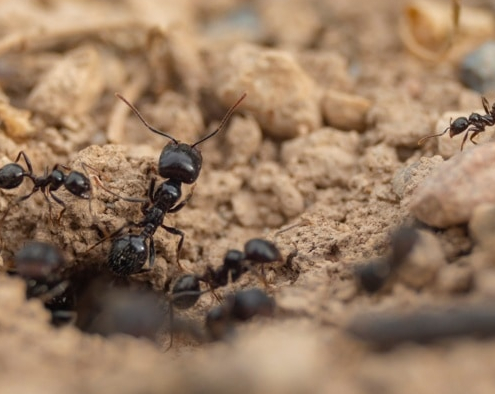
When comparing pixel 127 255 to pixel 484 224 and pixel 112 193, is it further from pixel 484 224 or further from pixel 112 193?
pixel 484 224

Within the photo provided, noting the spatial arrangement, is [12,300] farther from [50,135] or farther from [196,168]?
[50,135]

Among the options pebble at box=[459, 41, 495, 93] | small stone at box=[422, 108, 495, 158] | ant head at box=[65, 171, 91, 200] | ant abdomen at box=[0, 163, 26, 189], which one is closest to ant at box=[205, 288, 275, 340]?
ant head at box=[65, 171, 91, 200]

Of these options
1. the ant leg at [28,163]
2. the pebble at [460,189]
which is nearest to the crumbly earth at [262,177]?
the pebble at [460,189]

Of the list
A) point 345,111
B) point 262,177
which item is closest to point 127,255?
point 262,177

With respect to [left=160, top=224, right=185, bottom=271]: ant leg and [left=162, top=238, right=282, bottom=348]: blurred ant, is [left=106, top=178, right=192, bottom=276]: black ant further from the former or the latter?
[left=162, top=238, right=282, bottom=348]: blurred ant

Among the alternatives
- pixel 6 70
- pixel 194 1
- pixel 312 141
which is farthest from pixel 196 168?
pixel 194 1
